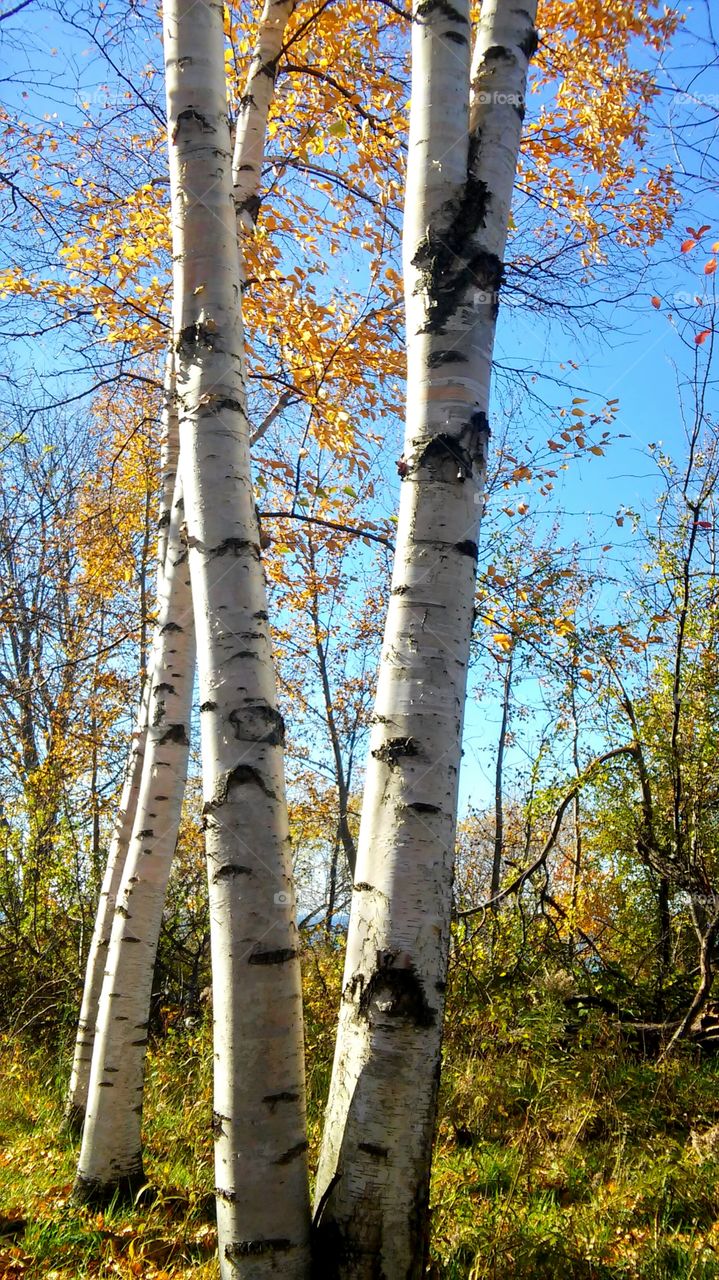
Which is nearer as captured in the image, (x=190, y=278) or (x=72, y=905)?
(x=190, y=278)

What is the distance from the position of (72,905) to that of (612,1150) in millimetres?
5337

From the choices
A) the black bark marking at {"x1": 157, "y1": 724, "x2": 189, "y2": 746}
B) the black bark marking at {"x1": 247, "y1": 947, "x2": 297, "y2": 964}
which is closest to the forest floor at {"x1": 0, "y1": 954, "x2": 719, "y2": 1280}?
the black bark marking at {"x1": 247, "y1": 947, "x2": 297, "y2": 964}

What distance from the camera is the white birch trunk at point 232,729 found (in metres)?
1.68

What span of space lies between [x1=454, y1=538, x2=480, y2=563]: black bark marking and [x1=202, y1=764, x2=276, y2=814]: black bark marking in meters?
0.78

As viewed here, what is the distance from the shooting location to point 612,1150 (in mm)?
3438

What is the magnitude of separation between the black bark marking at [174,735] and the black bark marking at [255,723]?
5.15 feet

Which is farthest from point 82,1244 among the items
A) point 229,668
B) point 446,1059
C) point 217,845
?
point 446,1059

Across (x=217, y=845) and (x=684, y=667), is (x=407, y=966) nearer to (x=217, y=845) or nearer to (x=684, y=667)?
(x=217, y=845)

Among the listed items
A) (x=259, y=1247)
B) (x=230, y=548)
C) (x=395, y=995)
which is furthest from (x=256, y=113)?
(x=259, y=1247)

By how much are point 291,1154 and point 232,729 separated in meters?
0.98

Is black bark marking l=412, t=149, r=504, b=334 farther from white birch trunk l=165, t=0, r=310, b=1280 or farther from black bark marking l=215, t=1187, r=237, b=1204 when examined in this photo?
black bark marking l=215, t=1187, r=237, b=1204

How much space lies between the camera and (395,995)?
166cm

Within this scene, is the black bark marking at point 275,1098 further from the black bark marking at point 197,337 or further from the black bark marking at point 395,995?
the black bark marking at point 197,337

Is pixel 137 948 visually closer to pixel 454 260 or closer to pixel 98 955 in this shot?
pixel 98 955
